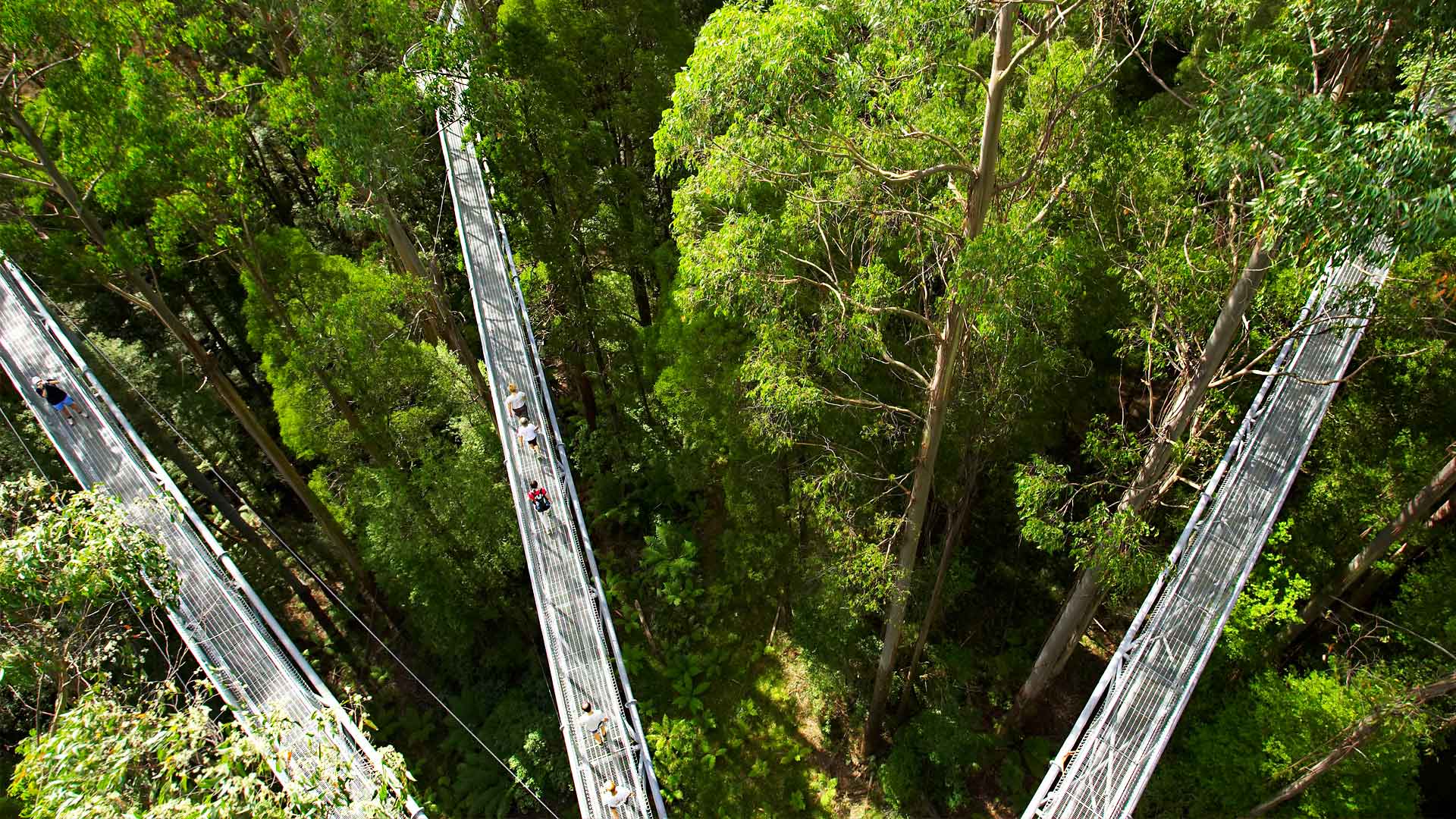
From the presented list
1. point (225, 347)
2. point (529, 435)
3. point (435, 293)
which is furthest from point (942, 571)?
point (225, 347)

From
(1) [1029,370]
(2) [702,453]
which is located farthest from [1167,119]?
(2) [702,453]

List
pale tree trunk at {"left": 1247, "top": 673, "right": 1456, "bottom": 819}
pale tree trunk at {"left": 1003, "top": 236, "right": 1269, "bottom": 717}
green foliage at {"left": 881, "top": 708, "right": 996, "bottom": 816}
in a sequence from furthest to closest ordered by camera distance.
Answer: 1. green foliage at {"left": 881, "top": 708, "right": 996, "bottom": 816}
2. pale tree trunk at {"left": 1247, "top": 673, "right": 1456, "bottom": 819}
3. pale tree trunk at {"left": 1003, "top": 236, "right": 1269, "bottom": 717}

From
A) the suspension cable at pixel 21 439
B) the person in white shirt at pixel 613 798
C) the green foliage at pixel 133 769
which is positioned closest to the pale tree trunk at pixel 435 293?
the suspension cable at pixel 21 439

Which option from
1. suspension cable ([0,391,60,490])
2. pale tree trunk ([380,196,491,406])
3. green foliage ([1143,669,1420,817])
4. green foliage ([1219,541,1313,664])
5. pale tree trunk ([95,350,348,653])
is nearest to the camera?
green foliage ([1143,669,1420,817])

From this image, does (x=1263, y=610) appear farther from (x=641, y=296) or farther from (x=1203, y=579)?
(x=641, y=296)

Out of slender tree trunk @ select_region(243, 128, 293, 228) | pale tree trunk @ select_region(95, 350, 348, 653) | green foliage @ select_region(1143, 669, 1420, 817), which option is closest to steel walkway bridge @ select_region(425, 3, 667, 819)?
pale tree trunk @ select_region(95, 350, 348, 653)

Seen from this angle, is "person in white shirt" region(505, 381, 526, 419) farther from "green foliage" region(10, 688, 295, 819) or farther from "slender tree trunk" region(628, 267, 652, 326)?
"green foliage" region(10, 688, 295, 819)
